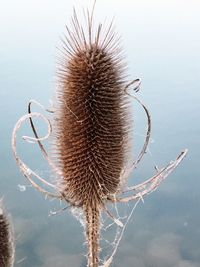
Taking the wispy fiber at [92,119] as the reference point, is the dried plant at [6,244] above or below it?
below

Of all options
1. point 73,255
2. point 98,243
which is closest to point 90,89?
point 98,243

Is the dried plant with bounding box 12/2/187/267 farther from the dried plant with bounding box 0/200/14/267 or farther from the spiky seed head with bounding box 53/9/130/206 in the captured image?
the dried plant with bounding box 0/200/14/267

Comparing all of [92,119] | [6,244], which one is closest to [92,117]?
[92,119]

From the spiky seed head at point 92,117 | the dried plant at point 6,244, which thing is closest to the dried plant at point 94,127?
the spiky seed head at point 92,117

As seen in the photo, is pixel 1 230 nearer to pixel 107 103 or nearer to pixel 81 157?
pixel 81 157

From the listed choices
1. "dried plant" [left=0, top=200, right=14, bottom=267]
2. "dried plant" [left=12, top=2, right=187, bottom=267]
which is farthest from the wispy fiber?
"dried plant" [left=0, top=200, right=14, bottom=267]

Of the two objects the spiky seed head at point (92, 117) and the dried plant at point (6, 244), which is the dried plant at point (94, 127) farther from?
the dried plant at point (6, 244)
